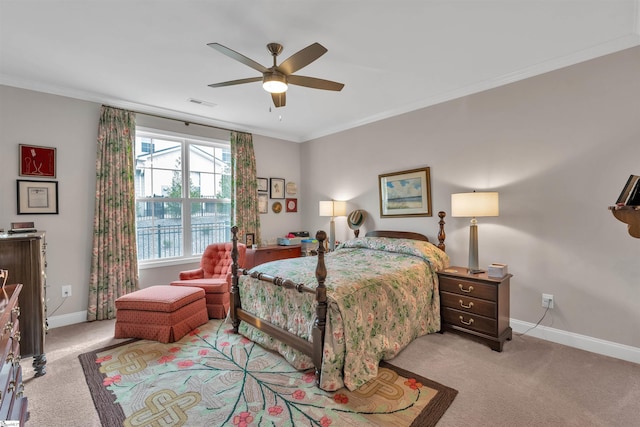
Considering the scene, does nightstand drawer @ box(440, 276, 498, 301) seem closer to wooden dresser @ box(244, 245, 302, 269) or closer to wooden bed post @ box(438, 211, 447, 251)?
wooden bed post @ box(438, 211, 447, 251)

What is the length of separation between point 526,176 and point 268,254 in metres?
3.61

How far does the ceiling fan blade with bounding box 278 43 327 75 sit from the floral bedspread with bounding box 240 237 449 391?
171cm

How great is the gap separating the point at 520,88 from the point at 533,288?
2.10 meters

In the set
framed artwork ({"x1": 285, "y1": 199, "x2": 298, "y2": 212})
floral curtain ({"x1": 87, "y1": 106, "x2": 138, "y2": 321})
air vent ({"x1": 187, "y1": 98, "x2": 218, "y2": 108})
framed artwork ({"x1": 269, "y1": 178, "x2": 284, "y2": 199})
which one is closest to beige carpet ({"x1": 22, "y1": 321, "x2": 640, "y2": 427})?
floral curtain ({"x1": 87, "y1": 106, "x2": 138, "y2": 321})

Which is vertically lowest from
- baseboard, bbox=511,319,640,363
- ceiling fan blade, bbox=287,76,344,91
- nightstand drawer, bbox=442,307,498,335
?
baseboard, bbox=511,319,640,363

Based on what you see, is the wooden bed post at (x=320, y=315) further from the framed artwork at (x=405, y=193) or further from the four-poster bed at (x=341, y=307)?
the framed artwork at (x=405, y=193)

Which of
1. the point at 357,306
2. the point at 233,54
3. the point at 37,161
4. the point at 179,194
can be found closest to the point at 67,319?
the point at 37,161

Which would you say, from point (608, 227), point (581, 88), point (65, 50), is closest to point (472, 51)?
point (581, 88)

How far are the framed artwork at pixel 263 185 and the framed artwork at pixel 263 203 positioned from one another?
9cm

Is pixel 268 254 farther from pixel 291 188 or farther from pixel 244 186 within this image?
pixel 291 188

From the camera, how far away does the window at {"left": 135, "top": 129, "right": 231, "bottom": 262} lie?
4.16 meters

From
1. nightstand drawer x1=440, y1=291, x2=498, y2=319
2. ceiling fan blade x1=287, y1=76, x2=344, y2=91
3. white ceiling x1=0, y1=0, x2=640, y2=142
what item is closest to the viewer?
white ceiling x1=0, y1=0, x2=640, y2=142

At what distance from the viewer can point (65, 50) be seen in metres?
2.60

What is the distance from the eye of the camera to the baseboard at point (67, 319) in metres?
3.37
